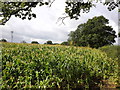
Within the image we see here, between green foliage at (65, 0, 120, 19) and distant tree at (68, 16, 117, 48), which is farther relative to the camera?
distant tree at (68, 16, 117, 48)

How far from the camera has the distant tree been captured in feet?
127

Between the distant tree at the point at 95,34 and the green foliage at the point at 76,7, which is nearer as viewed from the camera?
the green foliage at the point at 76,7

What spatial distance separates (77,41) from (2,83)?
38.3 meters

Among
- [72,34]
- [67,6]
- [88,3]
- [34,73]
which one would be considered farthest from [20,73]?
[72,34]

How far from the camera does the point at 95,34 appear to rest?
38.0m

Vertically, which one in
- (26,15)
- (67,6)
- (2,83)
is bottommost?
(2,83)

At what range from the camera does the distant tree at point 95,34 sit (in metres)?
38.6

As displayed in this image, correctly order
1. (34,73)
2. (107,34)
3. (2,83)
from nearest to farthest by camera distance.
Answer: (2,83) → (34,73) → (107,34)

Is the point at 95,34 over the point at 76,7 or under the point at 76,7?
over

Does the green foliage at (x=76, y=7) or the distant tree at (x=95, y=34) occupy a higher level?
the distant tree at (x=95, y=34)

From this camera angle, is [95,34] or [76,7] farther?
[95,34]

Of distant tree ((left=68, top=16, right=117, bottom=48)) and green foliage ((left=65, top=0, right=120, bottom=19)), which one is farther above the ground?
distant tree ((left=68, top=16, right=117, bottom=48))

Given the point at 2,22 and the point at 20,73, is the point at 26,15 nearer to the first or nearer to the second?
the point at 2,22

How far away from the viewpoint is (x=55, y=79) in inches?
239
